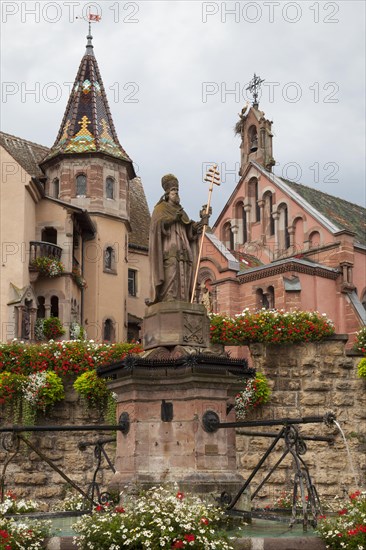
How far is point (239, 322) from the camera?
70.8ft

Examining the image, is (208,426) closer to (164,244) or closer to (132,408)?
(132,408)

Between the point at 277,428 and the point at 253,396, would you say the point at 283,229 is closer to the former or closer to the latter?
the point at 277,428

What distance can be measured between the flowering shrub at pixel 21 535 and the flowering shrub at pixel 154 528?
1.43 feet

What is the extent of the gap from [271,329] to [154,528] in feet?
41.9

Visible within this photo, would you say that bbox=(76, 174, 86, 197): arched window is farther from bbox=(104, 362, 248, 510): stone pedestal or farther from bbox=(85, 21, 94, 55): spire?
bbox=(104, 362, 248, 510): stone pedestal

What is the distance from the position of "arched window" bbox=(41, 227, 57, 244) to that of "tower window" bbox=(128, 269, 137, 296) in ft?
30.1

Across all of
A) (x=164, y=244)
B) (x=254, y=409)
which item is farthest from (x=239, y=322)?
(x=164, y=244)

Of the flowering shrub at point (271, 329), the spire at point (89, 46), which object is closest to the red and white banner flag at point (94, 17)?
the spire at point (89, 46)

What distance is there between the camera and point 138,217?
53.8 metres

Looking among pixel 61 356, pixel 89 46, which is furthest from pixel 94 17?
pixel 61 356

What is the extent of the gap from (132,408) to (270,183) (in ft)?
138

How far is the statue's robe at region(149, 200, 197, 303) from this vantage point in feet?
40.8

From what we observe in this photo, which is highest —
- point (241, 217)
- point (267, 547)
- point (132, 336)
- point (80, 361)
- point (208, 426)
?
point (241, 217)

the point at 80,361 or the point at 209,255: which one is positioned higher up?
the point at 209,255
